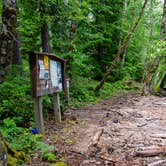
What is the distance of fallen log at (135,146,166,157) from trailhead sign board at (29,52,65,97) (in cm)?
243

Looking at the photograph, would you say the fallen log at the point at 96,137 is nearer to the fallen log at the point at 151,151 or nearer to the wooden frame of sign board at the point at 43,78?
the fallen log at the point at 151,151

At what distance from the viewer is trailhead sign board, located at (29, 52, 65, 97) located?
5.52 m

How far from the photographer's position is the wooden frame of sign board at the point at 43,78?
5522mm

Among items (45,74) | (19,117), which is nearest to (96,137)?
(19,117)

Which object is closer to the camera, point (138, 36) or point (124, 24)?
point (124, 24)

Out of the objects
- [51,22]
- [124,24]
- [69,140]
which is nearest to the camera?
[69,140]

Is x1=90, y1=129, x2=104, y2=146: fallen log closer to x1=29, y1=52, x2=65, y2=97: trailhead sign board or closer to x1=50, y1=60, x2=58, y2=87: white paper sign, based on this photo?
x1=29, y1=52, x2=65, y2=97: trailhead sign board

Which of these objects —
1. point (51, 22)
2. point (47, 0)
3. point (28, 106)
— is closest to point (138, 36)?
point (51, 22)

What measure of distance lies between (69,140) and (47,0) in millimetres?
5061

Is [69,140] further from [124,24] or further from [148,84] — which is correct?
[124,24]

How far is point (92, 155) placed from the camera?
14.4 feet

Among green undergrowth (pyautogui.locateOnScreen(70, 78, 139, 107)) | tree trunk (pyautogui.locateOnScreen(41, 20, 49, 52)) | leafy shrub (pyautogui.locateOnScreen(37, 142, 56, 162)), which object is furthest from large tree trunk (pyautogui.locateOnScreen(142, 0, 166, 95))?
leafy shrub (pyautogui.locateOnScreen(37, 142, 56, 162))

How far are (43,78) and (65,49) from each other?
5748mm

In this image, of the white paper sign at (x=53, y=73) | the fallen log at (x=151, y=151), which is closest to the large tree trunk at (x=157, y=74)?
the white paper sign at (x=53, y=73)
